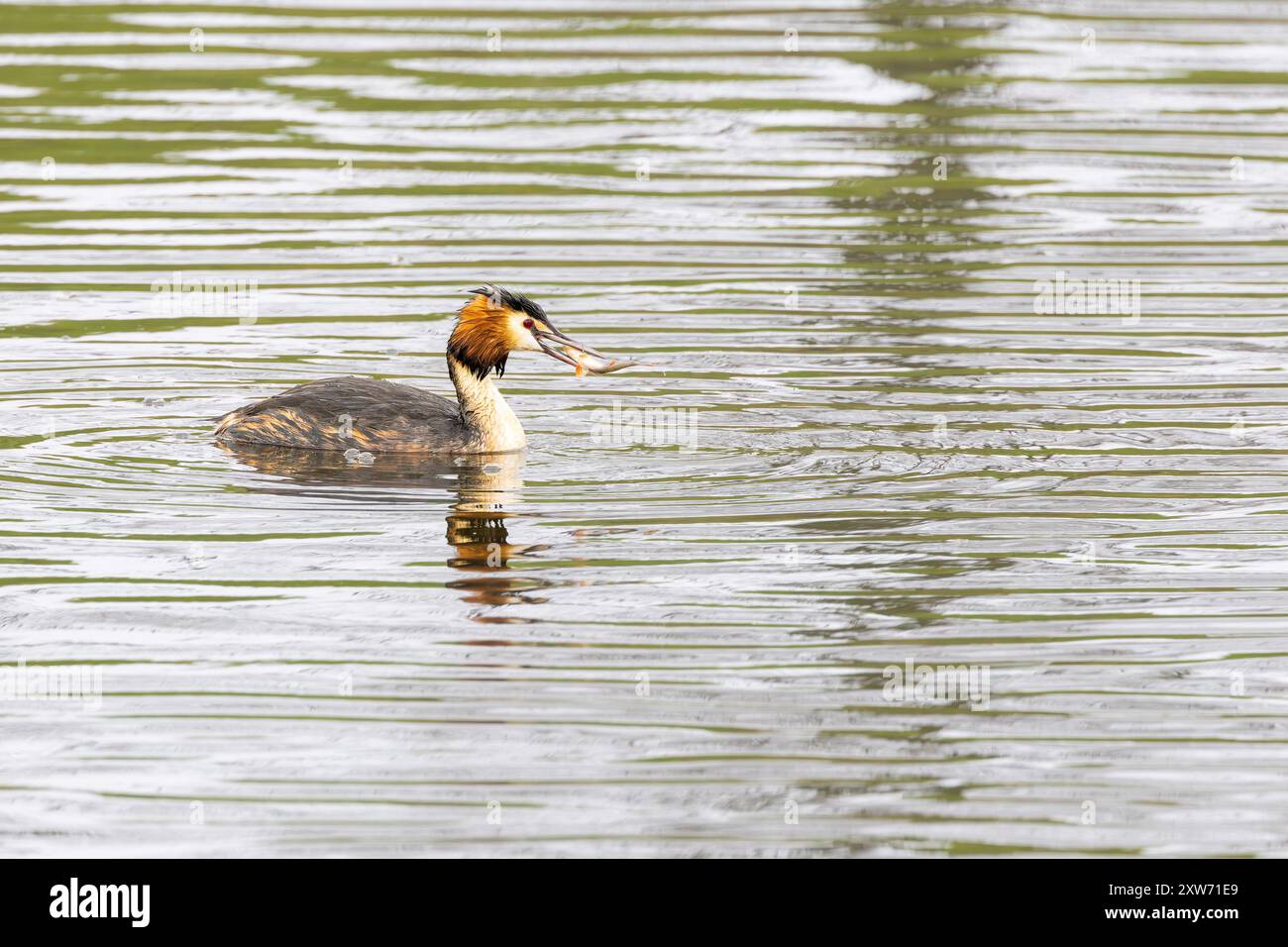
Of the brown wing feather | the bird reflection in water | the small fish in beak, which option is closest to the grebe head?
the small fish in beak

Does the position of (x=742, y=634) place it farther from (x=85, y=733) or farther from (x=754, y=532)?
(x=85, y=733)

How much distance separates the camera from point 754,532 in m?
10.9

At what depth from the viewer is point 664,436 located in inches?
506

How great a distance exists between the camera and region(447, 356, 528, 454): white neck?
12.6m

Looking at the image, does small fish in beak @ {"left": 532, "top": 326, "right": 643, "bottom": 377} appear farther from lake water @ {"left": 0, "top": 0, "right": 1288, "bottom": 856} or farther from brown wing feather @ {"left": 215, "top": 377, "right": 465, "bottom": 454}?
brown wing feather @ {"left": 215, "top": 377, "right": 465, "bottom": 454}

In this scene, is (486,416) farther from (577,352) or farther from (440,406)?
(577,352)

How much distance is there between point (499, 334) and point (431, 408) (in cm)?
56

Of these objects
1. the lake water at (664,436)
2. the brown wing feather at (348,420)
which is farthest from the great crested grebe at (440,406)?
the lake water at (664,436)

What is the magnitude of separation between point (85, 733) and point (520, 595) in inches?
85.5

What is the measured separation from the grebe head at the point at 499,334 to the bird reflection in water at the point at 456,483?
0.58 metres

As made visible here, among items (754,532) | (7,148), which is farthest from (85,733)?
(7,148)

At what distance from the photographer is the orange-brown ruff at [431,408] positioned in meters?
12.5

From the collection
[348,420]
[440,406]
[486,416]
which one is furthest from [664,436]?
[348,420]

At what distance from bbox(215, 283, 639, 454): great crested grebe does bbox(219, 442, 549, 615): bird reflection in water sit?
3.0 inches
